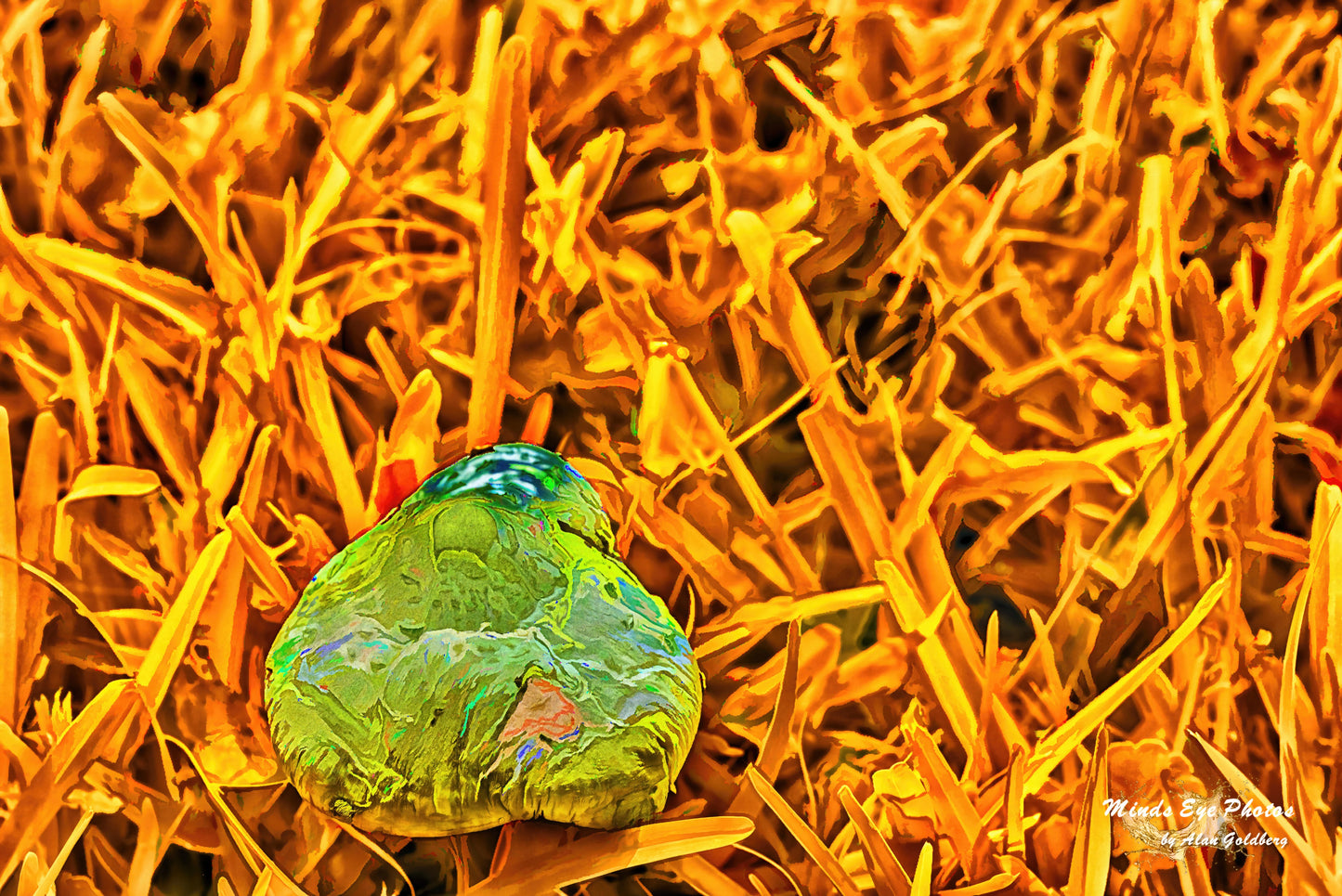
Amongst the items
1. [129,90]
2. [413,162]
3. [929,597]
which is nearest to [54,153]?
[129,90]

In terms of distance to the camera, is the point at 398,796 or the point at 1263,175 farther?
the point at 1263,175

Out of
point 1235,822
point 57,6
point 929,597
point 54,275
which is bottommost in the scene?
point 1235,822

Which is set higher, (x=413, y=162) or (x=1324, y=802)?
(x=413, y=162)

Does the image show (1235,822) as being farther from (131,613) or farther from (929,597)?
(131,613)
